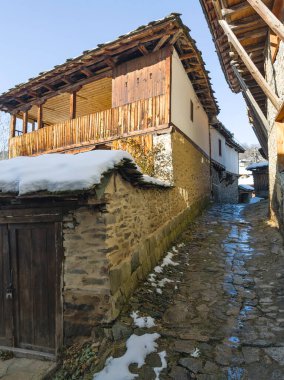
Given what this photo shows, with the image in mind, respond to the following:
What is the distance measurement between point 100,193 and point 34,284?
6.27ft

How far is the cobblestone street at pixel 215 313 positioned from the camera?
9.97 ft

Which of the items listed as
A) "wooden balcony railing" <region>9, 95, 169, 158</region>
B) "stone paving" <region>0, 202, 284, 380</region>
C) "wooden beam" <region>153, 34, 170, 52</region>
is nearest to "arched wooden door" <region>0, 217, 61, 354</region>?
"stone paving" <region>0, 202, 284, 380</region>

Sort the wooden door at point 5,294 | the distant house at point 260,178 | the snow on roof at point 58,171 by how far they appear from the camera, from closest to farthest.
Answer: the snow on roof at point 58,171
the wooden door at point 5,294
the distant house at point 260,178

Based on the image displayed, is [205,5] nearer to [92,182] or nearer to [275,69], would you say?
[275,69]

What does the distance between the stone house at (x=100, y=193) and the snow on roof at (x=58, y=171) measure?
17 millimetres

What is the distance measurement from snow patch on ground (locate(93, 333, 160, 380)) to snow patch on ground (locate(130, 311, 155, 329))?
0.20m

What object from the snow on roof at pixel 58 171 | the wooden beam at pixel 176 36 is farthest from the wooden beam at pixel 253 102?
the snow on roof at pixel 58 171

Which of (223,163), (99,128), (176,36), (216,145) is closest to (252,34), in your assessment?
(176,36)

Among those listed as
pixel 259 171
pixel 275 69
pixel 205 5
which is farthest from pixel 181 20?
pixel 259 171

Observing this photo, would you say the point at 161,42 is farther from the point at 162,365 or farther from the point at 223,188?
the point at 223,188

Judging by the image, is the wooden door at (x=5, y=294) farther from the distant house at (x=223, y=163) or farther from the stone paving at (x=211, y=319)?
the distant house at (x=223, y=163)

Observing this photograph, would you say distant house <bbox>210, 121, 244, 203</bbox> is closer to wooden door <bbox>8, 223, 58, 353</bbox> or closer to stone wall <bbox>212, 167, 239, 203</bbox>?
stone wall <bbox>212, 167, 239, 203</bbox>

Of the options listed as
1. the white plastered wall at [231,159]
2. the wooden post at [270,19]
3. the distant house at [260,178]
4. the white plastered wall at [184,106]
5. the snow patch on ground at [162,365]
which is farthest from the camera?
the white plastered wall at [231,159]

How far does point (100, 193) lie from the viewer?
3596mm
